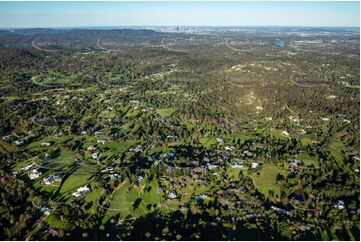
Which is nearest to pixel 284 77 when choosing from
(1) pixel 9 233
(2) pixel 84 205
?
(2) pixel 84 205

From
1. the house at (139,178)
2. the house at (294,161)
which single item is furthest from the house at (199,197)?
the house at (294,161)

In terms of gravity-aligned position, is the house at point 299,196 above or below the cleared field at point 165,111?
above

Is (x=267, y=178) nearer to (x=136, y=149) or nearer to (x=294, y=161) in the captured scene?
(x=294, y=161)

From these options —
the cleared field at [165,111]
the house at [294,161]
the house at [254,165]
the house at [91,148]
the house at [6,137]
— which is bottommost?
the cleared field at [165,111]

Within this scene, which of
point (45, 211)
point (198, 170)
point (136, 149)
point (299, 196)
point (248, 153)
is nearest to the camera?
point (45, 211)

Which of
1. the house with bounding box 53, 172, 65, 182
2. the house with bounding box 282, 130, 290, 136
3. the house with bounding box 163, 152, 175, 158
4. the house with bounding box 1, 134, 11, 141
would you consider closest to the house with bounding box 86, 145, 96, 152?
the house with bounding box 53, 172, 65, 182

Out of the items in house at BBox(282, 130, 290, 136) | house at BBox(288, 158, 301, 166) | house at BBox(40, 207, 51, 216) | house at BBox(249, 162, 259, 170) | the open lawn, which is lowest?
house at BBox(282, 130, 290, 136)

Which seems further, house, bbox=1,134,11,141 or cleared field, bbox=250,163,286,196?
house, bbox=1,134,11,141

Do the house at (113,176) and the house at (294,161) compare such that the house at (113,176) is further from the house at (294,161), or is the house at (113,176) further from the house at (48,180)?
the house at (294,161)

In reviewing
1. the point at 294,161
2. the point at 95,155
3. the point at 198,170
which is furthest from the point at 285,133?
the point at 95,155

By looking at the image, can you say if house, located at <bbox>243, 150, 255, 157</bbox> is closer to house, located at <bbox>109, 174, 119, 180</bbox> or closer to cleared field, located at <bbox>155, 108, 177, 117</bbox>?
house, located at <bbox>109, 174, 119, 180</bbox>

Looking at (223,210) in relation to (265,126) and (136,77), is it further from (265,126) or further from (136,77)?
(136,77)
